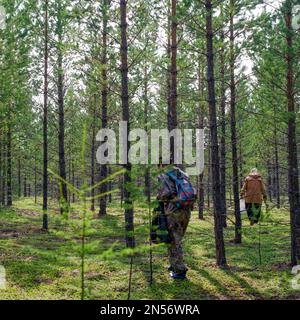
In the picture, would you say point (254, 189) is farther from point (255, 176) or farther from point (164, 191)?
point (164, 191)

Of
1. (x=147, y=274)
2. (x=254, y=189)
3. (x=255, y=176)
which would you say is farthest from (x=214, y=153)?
(x=254, y=189)

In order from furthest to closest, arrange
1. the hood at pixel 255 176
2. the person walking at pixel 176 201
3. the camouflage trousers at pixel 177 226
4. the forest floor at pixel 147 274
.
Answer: the hood at pixel 255 176 → the camouflage trousers at pixel 177 226 → the person walking at pixel 176 201 → the forest floor at pixel 147 274

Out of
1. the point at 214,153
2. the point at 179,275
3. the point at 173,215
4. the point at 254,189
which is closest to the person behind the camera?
the point at 173,215

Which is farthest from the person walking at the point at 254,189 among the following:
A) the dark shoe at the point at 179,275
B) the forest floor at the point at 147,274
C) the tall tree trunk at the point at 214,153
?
the dark shoe at the point at 179,275

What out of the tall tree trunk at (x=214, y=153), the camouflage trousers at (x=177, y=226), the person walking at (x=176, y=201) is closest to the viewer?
the person walking at (x=176, y=201)

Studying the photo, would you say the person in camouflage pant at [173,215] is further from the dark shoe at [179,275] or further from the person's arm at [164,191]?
the dark shoe at [179,275]

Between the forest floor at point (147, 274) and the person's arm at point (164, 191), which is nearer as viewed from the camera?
the forest floor at point (147, 274)

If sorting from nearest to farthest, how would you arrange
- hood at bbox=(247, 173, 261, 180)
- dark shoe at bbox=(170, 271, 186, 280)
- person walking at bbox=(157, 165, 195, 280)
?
person walking at bbox=(157, 165, 195, 280), dark shoe at bbox=(170, 271, 186, 280), hood at bbox=(247, 173, 261, 180)

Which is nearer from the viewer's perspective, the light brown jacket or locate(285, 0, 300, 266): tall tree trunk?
locate(285, 0, 300, 266): tall tree trunk

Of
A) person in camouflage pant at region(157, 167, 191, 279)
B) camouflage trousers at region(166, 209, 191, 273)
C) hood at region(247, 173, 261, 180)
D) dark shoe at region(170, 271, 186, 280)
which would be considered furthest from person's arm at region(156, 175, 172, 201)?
hood at region(247, 173, 261, 180)

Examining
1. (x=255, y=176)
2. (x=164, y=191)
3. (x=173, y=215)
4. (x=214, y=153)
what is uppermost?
(x=214, y=153)

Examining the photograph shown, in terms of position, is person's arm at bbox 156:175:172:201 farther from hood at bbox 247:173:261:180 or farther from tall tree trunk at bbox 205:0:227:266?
hood at bbox 247:173:261:180

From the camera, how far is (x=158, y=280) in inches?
291
